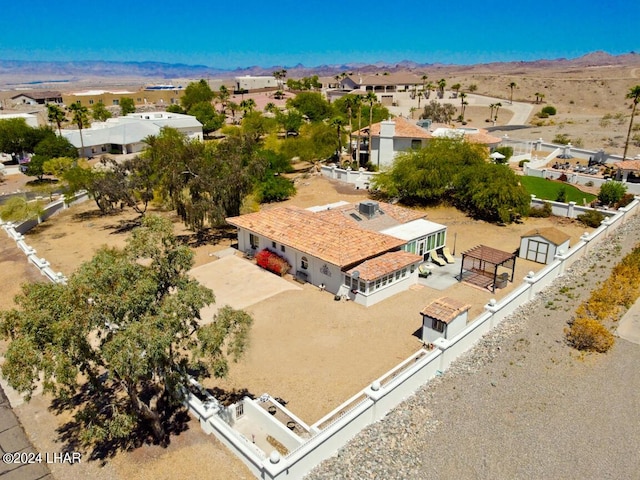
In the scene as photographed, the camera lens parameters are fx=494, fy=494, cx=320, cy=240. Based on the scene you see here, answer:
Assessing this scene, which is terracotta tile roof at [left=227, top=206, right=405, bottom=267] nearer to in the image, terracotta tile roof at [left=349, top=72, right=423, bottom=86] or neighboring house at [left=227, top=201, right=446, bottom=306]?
neighboring house at [left=227, top=201, right=446, bottom=306]

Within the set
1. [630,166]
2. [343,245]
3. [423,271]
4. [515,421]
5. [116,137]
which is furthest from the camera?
[116,137]

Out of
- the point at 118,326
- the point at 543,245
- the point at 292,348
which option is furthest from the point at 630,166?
the point at 118,326

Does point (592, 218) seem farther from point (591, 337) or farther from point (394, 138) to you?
point (394, 138)

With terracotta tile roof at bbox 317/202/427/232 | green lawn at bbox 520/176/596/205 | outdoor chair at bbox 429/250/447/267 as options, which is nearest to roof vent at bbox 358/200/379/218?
terracotta tile roof at bbox 317/202/427/232

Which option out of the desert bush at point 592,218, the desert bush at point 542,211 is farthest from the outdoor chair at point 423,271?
the desert bush at point 592,218

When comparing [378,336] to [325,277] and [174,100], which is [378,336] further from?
[174,100]

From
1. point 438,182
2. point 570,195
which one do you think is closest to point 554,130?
point 570,195
